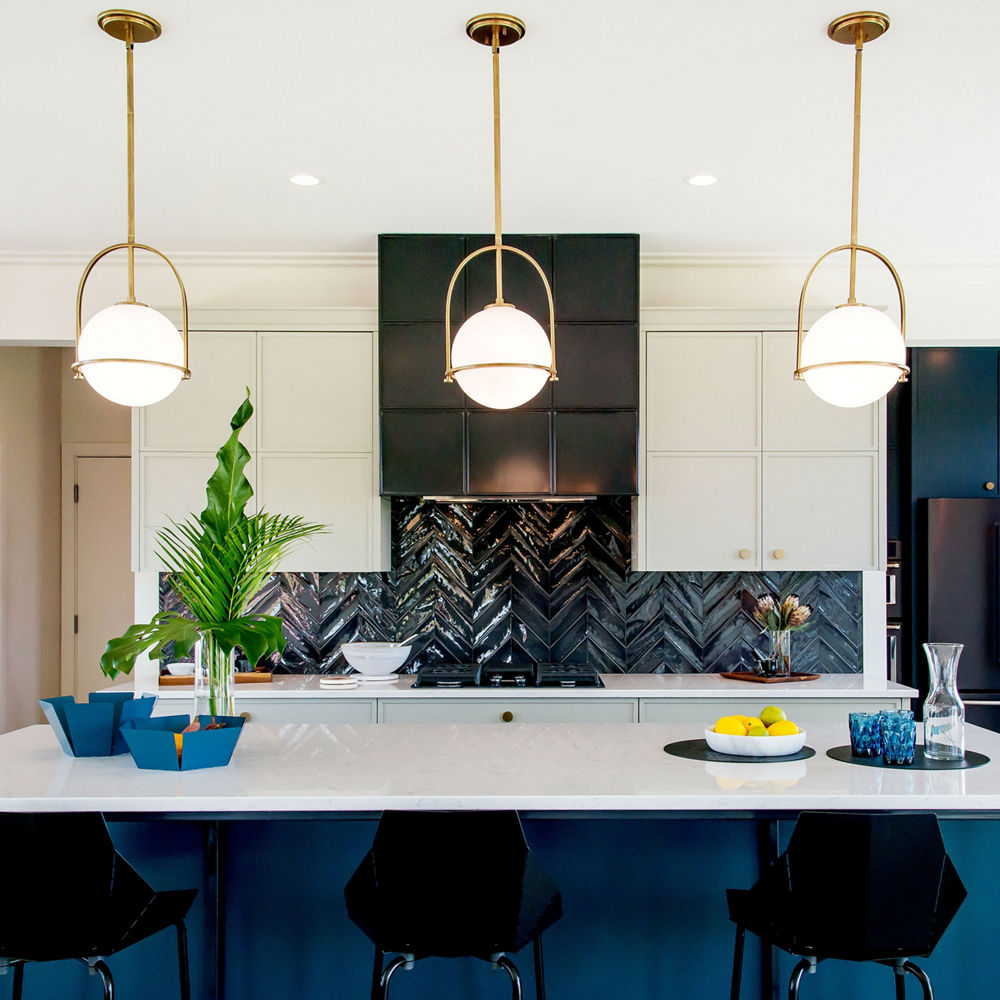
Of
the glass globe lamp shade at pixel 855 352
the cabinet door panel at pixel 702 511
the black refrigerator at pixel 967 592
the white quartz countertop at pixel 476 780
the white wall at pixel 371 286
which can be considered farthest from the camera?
the black refrigerator at pixel 967 592

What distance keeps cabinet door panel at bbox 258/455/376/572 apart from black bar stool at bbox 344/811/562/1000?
239cm

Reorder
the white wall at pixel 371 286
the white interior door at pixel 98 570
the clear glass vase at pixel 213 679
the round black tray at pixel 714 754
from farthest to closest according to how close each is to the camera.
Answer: the white interior door at pixel 98 570, the white wall at pixel 371 286, the clear glass vase at pixel 213 679, the round black tray at pixel 714 754

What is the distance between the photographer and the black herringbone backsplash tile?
454 cm

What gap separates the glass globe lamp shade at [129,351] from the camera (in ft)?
7.57

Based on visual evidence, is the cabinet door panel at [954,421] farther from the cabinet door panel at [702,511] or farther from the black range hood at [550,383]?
the black range hood at [550,383]

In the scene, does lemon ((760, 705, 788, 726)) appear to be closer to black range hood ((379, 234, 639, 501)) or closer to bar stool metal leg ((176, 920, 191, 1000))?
bar stool metal leg ((176, 920, 191, 1000))

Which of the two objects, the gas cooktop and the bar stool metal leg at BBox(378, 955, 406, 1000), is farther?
the gas cooktop

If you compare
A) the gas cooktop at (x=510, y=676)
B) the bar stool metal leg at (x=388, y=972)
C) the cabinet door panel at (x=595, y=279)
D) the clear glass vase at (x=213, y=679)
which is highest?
the cabinet door panel at (x=595, y=279)

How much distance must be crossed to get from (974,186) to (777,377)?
1043mm

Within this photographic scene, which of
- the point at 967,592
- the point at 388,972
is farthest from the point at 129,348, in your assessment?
the point at 967,592

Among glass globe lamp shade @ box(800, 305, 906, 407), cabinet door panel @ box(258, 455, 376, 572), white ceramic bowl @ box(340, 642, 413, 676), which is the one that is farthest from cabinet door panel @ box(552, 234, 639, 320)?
glass globe lamp shade @ box(800, 305, 906, 407)

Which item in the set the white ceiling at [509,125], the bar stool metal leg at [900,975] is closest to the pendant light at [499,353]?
the white ceiling at [509,125]

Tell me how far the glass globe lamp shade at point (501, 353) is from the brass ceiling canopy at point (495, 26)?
716 millimetres

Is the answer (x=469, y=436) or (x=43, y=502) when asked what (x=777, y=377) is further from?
(x=43, y=502)
